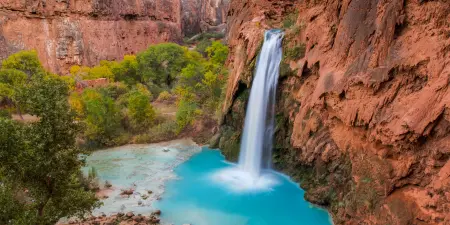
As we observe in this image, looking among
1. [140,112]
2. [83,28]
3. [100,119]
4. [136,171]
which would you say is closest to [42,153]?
[136,171]

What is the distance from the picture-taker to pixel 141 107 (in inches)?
1127

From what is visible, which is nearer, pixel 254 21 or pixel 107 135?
pixel 254 21

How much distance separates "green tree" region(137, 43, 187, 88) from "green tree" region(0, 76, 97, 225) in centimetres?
3551

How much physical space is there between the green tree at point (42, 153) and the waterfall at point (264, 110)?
486 inches

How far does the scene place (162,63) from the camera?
46.7m

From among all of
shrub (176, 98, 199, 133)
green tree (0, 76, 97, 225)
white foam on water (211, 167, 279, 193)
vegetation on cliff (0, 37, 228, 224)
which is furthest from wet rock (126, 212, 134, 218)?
shrub (176, 98, 199, 133)

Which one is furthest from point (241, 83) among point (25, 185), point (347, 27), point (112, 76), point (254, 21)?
point (112, 76)

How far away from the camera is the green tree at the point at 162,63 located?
45.0 metres

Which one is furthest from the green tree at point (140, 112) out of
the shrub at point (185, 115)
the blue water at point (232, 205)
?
the blue water at point (232, 205)

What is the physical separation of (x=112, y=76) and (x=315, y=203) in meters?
33.0

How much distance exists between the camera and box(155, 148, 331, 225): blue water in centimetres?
1496

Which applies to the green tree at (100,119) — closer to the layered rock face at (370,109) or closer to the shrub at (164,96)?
the shrub at (164,96)

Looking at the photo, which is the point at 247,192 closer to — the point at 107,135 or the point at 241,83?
the point at 241,83

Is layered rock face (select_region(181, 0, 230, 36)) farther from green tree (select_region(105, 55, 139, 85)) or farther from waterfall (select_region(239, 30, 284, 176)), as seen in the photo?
waterfall (select_region(239, 30, 284, 176))
